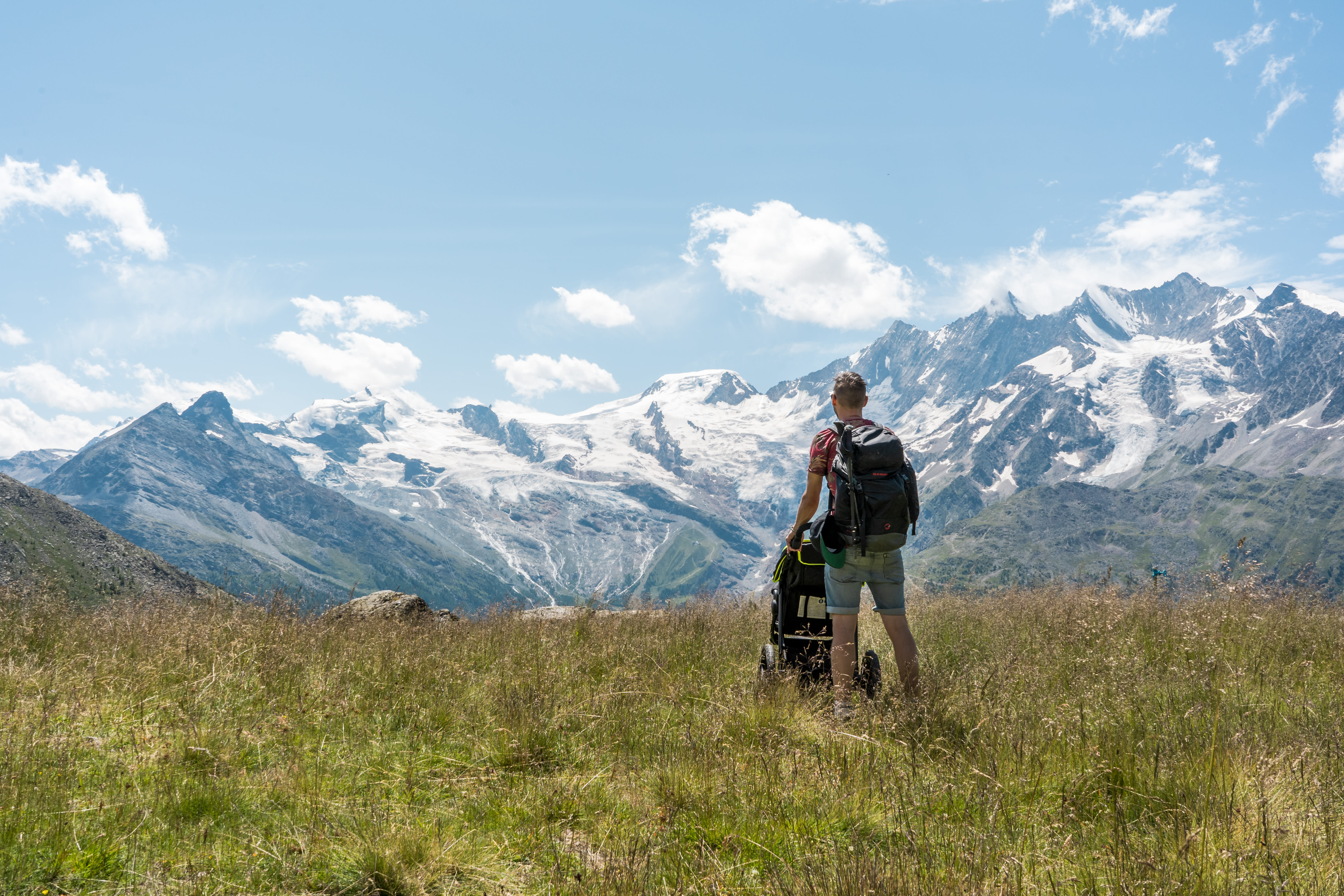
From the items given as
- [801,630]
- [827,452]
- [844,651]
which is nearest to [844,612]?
[844,651]

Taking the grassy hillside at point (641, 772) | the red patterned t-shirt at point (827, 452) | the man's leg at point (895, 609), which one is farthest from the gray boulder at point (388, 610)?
the man's leg at point (895, 609)

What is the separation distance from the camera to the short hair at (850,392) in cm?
626

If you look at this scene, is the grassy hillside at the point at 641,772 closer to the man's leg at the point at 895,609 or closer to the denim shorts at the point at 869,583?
the man's leg at the point at 895,609

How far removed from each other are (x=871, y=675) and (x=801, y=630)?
4.27ft

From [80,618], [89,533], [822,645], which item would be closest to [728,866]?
[822,645]

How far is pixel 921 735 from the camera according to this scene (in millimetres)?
4680

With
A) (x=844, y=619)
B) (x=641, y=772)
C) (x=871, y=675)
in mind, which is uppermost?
(x=844, y=619)

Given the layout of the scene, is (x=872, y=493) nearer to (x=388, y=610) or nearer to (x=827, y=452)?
(x=827, y=452)

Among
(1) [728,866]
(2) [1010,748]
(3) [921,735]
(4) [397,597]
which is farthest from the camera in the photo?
(4) [397,597]

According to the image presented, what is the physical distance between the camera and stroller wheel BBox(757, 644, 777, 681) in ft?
20.2

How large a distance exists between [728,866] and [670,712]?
247 centimetres

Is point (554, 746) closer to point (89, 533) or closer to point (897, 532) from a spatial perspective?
point (897, 532)

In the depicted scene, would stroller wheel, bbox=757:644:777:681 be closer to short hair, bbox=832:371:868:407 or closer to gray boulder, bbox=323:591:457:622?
short hair, bbox=832:371:868:407

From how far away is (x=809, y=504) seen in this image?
5867mm
